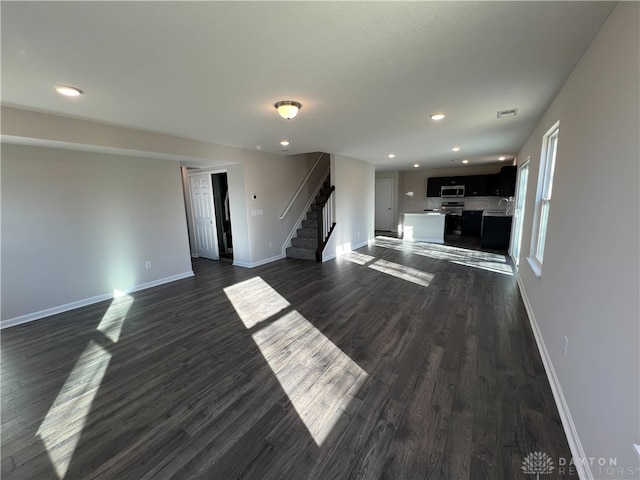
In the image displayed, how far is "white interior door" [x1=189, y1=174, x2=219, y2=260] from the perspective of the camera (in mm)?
6176

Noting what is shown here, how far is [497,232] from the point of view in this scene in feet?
23.1

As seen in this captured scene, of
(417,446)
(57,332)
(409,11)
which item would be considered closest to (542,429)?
(417,446)

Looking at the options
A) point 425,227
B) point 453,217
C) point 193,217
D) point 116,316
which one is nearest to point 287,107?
point 116,316

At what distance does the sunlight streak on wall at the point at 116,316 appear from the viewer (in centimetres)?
306

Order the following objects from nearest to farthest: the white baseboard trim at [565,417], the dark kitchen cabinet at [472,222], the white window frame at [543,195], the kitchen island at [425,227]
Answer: the white baseboard trim at [565,417]
the white window frame at [543,195]
the kitchen island at [425,227]
the dark kitchen cabinet at [472,222]

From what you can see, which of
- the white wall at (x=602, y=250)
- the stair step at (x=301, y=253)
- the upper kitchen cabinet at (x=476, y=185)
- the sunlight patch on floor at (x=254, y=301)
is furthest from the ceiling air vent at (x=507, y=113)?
the upper kitchen cabinet at (x=476, y=185)

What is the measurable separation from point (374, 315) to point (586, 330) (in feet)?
6.74

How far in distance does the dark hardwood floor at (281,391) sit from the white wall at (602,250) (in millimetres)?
442

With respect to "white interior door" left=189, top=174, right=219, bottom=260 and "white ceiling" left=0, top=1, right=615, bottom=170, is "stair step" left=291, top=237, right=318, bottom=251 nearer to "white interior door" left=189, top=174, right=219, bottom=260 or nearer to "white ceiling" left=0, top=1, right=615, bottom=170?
"white interior door" left=189, top=174, right=219, bottom=260

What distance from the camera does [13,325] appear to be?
3244 millimetres

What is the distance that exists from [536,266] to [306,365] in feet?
9.63

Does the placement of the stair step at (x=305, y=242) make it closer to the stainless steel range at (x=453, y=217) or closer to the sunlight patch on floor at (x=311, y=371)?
the sunlight patch on floor at (x=311, y=371)

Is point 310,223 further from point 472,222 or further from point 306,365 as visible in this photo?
point 472,222

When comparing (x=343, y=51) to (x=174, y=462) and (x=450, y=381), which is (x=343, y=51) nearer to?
(x=450, y=381)
